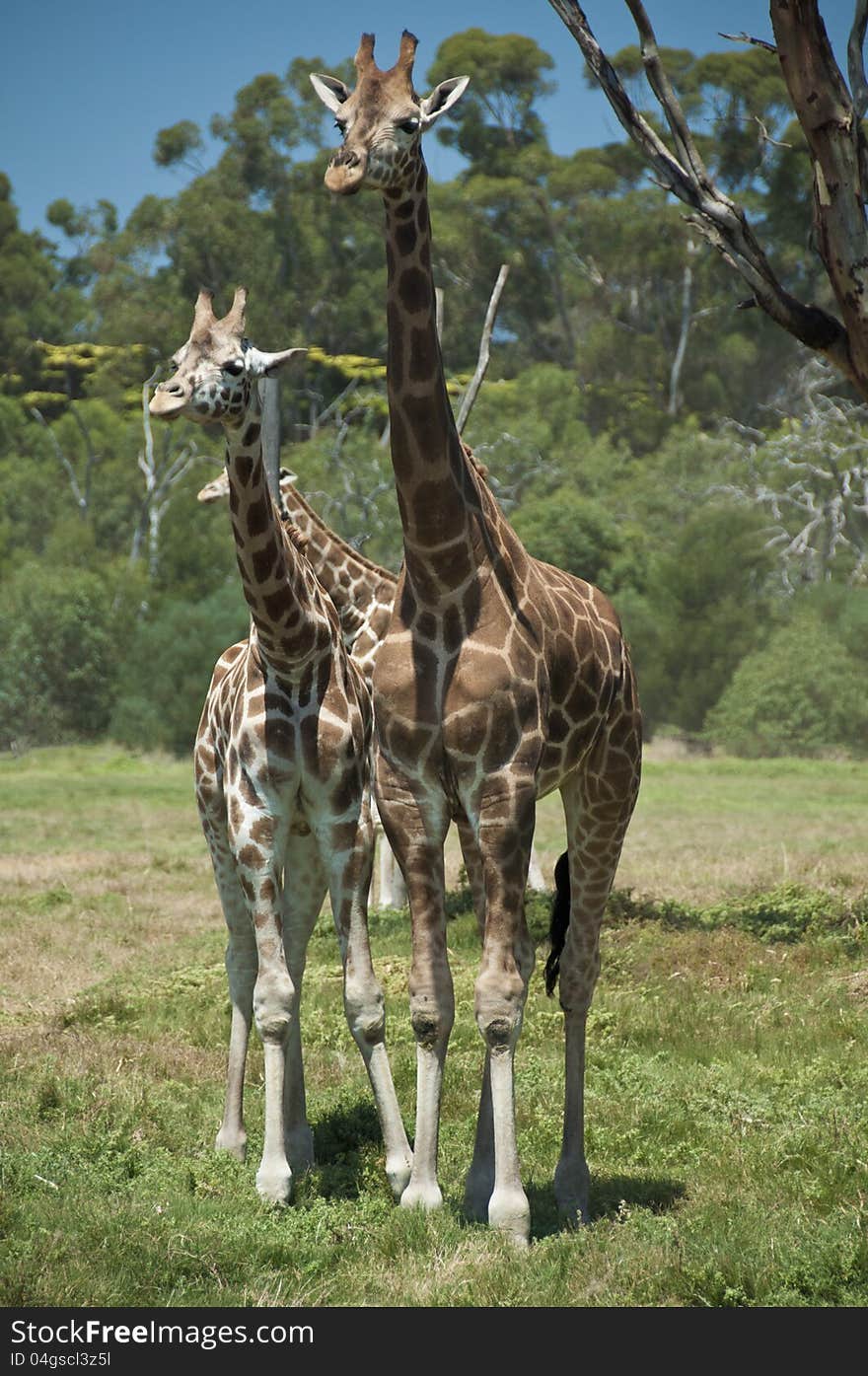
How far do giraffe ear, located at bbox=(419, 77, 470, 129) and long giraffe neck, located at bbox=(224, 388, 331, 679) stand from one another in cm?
137

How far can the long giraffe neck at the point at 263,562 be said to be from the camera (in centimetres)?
601

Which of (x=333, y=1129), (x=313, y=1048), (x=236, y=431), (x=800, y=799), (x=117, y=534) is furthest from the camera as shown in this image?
(x=117, y=534)

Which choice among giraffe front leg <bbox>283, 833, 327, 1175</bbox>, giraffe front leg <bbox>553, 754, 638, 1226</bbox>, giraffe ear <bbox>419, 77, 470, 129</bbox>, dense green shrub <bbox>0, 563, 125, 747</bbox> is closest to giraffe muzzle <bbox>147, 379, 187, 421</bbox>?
giraffe ear <bbox>419, 77, 470, 129</bbox>

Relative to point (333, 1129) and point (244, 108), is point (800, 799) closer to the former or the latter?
point (333, 1129)

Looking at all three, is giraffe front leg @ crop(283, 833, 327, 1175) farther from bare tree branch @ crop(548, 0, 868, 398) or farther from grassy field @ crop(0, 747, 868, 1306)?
bare tree branch @ crop(548, 0, 868, 398)

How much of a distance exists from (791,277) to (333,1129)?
50.1 meters

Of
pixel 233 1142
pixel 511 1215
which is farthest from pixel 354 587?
pixel 511 1215

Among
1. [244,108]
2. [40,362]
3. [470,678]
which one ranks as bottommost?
[470,678]

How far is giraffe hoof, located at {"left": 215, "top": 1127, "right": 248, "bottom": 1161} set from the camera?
6570 millimetres

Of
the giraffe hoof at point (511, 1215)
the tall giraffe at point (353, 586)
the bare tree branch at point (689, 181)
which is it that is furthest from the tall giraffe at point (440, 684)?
the tall giraffe at point (353, 586)

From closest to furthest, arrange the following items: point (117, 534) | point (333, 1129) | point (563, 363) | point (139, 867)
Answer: point (333, 1129), point (139, 867), point (117, 534), point (563, 363)

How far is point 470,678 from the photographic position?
212 inches

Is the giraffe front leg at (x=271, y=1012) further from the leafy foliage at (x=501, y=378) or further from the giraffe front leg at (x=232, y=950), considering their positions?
the leafy foliage at (x=501, y=378)

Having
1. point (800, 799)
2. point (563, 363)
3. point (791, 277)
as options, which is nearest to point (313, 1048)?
point (800, 799)
